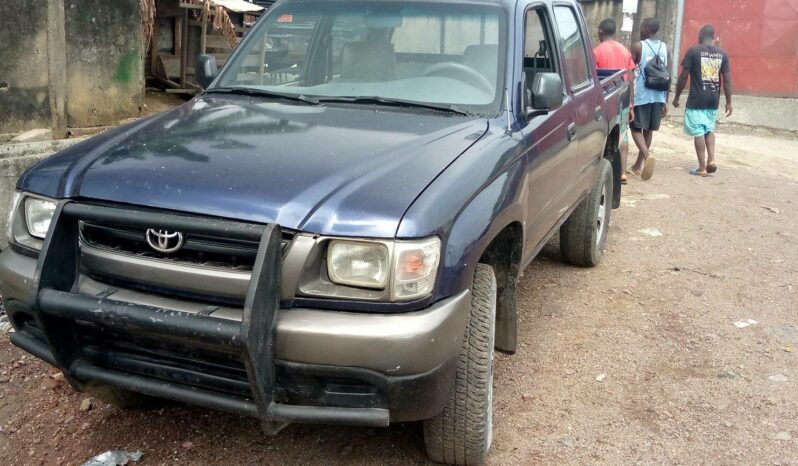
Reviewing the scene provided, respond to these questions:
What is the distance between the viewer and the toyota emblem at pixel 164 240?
2.55m

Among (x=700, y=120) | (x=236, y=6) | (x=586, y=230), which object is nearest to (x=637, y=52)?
(x=700, y=120)

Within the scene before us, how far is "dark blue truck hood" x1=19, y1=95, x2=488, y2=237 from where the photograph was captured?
2506 millimetres

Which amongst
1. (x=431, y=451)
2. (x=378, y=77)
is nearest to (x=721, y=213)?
(x=378, y=77)

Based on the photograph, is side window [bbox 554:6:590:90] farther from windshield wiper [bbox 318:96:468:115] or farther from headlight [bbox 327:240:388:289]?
headlight [bbox 327:240:388:289]

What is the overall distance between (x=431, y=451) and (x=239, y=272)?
109 cm

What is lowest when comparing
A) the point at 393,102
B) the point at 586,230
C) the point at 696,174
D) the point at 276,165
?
the point at 696,174

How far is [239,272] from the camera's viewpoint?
248 centimetres

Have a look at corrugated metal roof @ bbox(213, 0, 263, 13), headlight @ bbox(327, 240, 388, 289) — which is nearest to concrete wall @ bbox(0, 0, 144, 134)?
corrugated metal roof @ bbox(213, 0, 263, 13)

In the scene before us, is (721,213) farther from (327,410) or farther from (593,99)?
(327,410)

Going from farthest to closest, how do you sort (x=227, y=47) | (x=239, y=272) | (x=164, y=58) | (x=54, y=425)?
1. (x=227, y=47)
2. (x=164, y=58)
3. (x=54, y=425)
4. (x=239, y=272)

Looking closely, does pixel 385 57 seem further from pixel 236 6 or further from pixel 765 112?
pixel 765 112

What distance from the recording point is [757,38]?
13688 mm

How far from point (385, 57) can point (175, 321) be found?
1911 millimetres

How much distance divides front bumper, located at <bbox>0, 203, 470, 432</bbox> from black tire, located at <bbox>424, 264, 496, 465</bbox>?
0.20 meters
